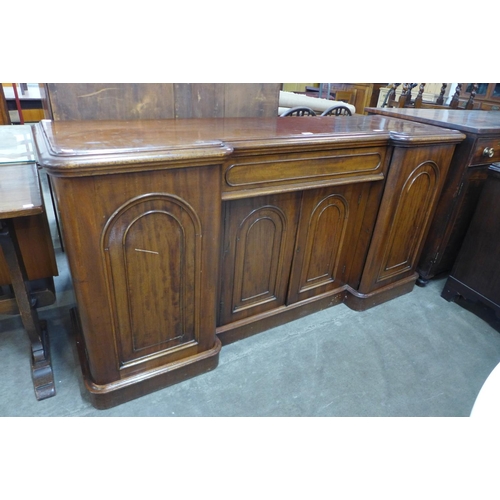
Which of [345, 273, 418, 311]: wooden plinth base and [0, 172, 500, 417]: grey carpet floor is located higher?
[345, 273, 418, 311]: wooden plinth base

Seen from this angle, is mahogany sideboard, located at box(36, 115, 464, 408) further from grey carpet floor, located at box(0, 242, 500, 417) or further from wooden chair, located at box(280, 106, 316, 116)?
wooden chair, located at box(280, 106, 316, 116)

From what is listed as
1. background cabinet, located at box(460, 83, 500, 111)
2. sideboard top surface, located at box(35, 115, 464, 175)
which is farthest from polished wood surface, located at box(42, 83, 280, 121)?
background cabinet, located at box(460, 83, 500, 111)

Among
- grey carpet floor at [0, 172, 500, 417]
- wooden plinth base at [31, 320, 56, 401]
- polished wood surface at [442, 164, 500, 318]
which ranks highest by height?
polished wood surface at [442, 164, 500, 318]

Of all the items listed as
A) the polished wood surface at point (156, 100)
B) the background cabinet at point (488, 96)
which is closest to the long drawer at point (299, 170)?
the polished wood surface at point (156, 100)

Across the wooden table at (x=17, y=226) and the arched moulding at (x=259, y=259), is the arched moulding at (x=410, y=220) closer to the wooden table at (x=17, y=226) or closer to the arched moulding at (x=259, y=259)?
the arched moulding at (x=259, y=259)

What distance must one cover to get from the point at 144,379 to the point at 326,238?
978mm

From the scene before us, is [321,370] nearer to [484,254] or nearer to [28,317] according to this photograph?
[484,254]

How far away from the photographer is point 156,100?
4.78ft

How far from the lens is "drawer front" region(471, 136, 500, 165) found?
177 centimetres

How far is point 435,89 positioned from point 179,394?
5846 millimetres

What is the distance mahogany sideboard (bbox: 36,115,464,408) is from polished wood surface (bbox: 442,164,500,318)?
25cm

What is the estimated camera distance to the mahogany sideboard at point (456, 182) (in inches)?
69.9

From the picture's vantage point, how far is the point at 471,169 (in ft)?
6.02

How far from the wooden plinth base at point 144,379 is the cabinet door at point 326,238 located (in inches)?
20.3
